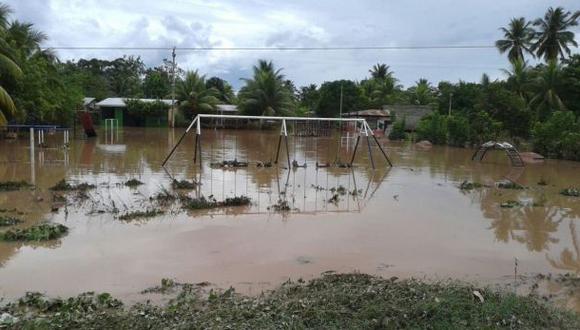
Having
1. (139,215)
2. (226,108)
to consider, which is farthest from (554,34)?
(139,215)

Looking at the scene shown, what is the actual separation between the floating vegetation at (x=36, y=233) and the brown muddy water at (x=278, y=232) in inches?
8.6

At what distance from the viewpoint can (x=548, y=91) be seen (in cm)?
3528

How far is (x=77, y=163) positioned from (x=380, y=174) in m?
11.3

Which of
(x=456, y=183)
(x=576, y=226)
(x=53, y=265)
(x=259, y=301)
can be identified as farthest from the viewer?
(x=456, y=183)

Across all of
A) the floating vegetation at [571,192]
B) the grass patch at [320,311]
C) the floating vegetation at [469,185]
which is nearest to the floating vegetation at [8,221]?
the grass patch at [320,311]

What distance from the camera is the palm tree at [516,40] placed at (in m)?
46.3

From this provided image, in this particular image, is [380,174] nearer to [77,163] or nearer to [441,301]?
[77,163]

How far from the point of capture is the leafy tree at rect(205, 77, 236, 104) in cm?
5925

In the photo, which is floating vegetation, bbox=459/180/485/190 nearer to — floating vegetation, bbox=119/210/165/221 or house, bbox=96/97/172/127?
floating vegetation, bbox=119/210/165/221

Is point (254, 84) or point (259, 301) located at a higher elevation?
point (254, 84)

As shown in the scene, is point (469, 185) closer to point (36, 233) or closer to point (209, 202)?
point (209, 202)

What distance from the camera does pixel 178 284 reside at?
6586mm

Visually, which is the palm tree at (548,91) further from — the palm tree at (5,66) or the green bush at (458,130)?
the palm tree at (5,66)

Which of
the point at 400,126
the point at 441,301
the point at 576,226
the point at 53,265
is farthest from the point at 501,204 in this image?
the point at 400,126
